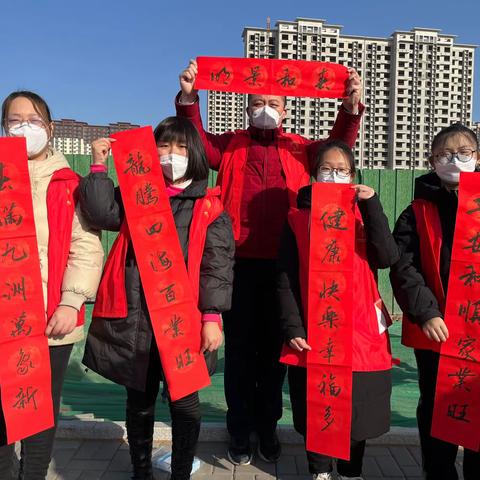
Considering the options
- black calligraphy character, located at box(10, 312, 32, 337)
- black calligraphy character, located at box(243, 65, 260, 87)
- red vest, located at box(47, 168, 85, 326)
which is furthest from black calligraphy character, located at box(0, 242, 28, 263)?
black calligraphy character, located at box(243, 65, 260, 87)

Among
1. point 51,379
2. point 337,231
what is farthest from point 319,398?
point 51,379

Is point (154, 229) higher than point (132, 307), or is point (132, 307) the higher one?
point (154, 229)

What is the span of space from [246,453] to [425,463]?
3.38 feet

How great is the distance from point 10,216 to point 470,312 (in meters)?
2.00

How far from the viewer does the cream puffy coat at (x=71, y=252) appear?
78.6 inches

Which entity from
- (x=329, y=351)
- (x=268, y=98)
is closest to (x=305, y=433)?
(x=329, y=351)

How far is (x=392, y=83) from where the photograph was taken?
96312 mm

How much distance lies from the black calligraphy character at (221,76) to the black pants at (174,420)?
145 centimetres

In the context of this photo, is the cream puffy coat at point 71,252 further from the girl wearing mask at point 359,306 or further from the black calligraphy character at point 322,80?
the black calligraphy character at point 322,80

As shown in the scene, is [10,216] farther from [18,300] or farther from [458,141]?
[458,141]

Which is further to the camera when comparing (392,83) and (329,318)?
(392,83)

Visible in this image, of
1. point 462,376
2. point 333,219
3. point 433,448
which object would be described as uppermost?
point 333,219

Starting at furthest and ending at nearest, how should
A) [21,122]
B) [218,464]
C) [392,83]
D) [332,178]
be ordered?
[392,83] → [218,464] → [332,178] → [21,122]

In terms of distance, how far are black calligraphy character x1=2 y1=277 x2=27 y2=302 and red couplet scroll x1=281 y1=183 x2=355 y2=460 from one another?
1239 mm
